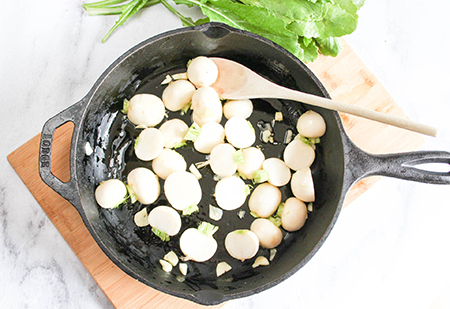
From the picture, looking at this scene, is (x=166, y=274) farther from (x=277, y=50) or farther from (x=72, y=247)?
(x=277, y=50)

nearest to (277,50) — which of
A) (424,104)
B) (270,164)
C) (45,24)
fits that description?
(270,164)

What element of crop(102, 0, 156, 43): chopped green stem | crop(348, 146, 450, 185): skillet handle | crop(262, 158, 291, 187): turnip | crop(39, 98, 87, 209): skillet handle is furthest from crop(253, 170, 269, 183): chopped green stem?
crop(102, 0, 156, 43): chopped green stem

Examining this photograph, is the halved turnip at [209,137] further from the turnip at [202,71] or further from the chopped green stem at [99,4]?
the chopped green stem at [99,4]

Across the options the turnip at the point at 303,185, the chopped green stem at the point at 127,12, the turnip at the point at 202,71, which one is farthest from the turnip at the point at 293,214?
the chopped green stem at the point at 127,12

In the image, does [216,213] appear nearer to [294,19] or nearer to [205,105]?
[205,105]

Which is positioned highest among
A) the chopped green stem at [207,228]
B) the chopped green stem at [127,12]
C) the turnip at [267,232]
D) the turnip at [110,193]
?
the chopped green stem at [127,12]

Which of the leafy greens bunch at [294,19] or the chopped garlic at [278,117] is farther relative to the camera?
the chopped garlic at [278,117]

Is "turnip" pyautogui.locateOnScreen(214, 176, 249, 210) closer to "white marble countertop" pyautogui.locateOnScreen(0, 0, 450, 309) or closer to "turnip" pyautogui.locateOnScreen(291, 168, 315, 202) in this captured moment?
"turnip" pyautogui.locateOnScreen(291, 168, 315, 202)
